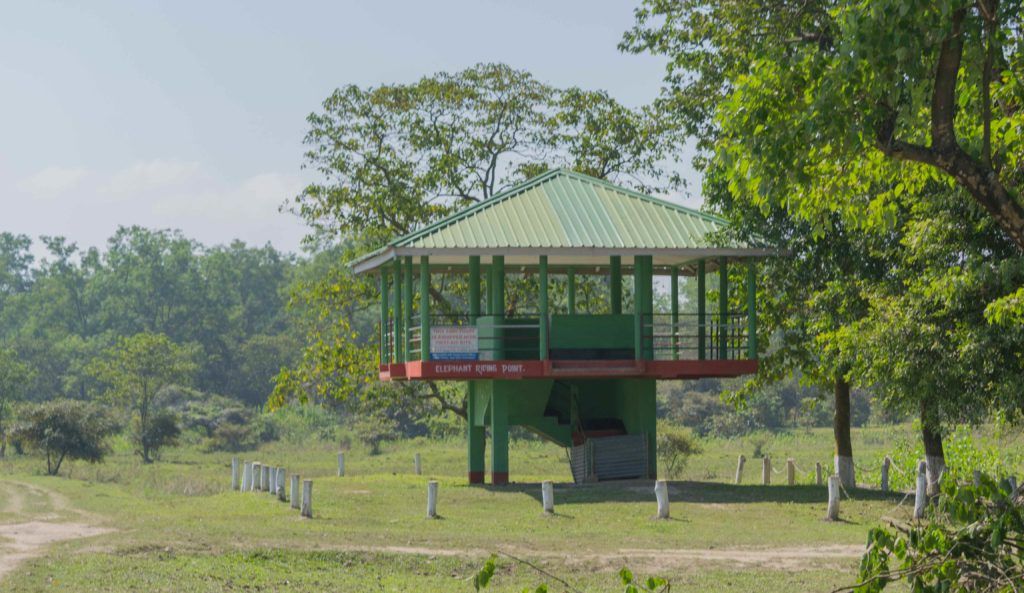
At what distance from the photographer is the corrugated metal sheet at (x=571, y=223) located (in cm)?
3048

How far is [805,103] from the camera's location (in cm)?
1175

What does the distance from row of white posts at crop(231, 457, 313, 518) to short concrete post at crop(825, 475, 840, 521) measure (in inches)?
382

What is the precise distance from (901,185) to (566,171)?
2180cm

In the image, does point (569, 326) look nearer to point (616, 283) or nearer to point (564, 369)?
point (564, 369)

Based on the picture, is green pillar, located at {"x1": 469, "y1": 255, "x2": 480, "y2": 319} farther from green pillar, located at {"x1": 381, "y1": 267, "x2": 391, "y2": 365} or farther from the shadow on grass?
the shadow on grass

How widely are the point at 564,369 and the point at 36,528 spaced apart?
461 inches

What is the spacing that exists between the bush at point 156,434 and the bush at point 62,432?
7.63m

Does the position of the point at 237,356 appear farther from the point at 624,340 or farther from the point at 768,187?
the point at 768,187

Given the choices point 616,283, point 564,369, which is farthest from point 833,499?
point 616,283

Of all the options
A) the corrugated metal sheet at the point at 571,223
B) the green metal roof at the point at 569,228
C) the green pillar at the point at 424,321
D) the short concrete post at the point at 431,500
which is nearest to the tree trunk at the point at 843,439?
the green metal roof at the point at 569,228

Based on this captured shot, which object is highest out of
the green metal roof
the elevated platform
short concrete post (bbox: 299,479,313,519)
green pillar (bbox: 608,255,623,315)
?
the green metal roof

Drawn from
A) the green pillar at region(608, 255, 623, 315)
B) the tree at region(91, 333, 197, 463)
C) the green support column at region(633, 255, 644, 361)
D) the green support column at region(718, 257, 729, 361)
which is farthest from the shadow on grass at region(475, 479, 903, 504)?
the tree at region(91, 333, 197, 463)

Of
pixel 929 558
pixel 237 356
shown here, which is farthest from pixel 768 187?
pixel 237 356

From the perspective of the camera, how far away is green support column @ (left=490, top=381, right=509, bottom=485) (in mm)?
32125
